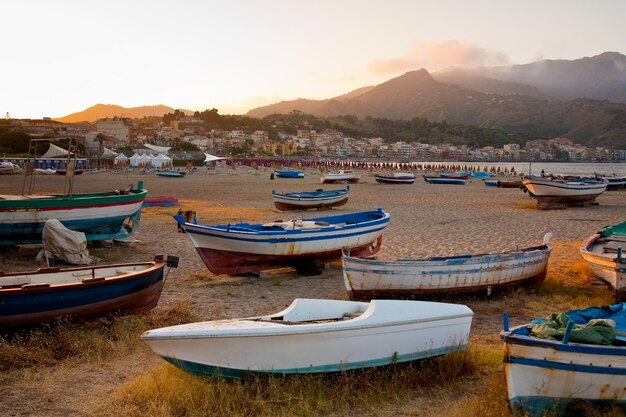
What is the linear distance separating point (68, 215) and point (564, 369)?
44.0ft

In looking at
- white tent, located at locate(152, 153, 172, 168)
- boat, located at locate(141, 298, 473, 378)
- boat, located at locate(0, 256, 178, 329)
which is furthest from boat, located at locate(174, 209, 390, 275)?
white tent, located at locate(152, 153, 172, 168)

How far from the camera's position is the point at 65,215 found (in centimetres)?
1500

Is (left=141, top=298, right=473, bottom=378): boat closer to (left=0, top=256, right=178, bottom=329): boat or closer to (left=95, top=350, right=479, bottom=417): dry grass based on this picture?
(left=95, top=350, right=479, bottom=417): dry grass

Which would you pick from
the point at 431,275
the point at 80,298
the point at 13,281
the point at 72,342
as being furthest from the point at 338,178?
the point at 72,342

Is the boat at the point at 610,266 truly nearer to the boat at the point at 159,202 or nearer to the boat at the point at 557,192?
the boat at the point at 557,192

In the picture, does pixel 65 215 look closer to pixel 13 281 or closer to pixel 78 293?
pixel 13 281

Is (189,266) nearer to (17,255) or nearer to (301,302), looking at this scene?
(17,255)

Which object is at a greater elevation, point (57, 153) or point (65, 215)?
point (57, 153)

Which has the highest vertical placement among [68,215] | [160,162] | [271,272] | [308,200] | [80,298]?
[160,162]

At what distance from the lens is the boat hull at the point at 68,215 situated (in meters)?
14.4

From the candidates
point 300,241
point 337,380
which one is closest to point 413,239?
point 300,241

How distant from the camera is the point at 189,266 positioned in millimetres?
14734

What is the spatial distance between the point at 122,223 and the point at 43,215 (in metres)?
2.56

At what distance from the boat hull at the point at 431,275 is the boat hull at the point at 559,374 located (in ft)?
14.2
